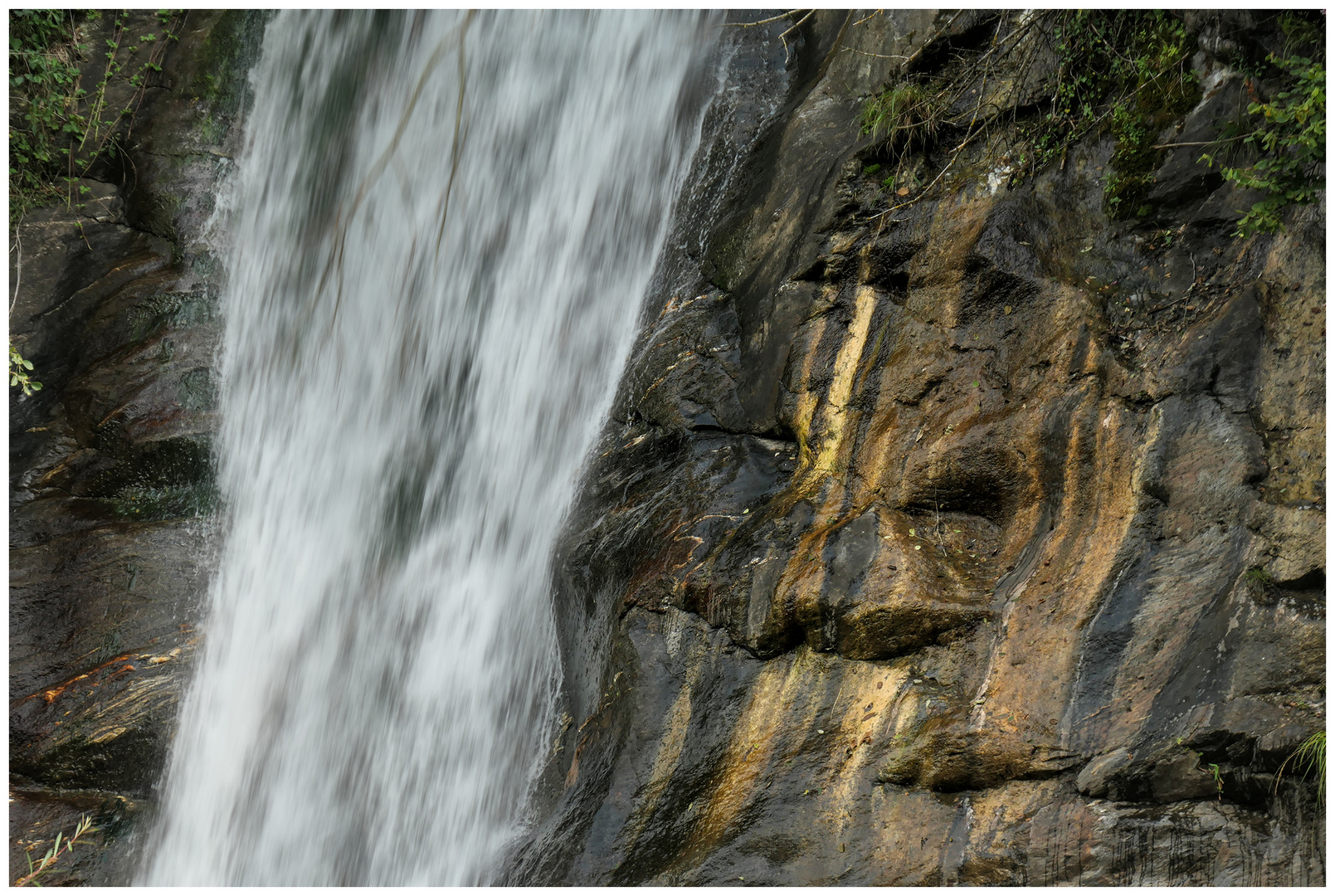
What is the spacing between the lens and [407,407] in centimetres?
632

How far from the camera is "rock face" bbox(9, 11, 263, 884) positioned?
5609 mm

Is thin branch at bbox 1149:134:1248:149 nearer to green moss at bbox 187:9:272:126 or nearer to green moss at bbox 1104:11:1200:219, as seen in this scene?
green moss at bbox 1104:11:1200:219

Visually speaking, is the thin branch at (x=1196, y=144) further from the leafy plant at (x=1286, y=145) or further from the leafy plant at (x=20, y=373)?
the leafy plant at (x=20, y=373)

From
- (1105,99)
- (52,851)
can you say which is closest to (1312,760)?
(1105,99)

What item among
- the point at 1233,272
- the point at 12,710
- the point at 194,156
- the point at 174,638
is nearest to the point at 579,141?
the point at 194,156

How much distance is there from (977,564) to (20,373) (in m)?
7.76

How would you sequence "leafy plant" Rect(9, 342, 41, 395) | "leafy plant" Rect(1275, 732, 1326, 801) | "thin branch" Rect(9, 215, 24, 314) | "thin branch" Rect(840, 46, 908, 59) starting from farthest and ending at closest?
"thin branch" Rect(9, 215, 24, 314) < "leafy plant" Rect(9, 342, 41, 395) < "thin branch" Rect(840, 46, 908, 59) < "leafy plant" Rect(1275, 732, 1326, 801)

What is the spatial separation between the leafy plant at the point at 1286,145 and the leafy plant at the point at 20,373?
27.4ft

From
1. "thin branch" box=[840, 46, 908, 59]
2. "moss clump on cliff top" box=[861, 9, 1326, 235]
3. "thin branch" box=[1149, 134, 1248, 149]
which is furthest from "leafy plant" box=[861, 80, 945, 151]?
"thin branch" box=[1149, 134, 1248, 149]

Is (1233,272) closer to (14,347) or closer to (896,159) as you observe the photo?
(896,159)

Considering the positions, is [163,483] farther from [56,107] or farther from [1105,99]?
[1105,99]

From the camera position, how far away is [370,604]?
581 centimetres

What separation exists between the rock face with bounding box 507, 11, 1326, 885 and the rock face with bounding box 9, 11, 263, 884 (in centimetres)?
365

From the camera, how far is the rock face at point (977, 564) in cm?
301
